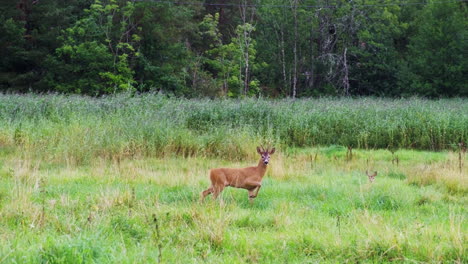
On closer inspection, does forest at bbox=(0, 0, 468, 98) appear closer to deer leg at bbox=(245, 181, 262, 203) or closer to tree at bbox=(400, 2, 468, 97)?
tree at bbox=(400, 2, 468, 97)

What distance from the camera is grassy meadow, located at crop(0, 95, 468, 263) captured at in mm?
4816

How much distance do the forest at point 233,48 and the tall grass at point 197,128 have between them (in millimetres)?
12789

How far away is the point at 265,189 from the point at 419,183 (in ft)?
9.06

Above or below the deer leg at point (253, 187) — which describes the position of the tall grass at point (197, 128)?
below

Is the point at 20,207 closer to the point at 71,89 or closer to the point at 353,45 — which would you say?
the point at 71,89

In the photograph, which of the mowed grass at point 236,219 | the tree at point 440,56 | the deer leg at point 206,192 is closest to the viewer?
the mowed grass at point 236,219

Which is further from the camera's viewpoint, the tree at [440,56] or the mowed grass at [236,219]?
the tree at [440,56]

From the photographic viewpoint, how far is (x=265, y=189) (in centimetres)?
817

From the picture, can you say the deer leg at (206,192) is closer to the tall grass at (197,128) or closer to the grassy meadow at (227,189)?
the grassy meadow at (227,189)

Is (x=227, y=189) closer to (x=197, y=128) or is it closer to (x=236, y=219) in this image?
(x=236, y=219)

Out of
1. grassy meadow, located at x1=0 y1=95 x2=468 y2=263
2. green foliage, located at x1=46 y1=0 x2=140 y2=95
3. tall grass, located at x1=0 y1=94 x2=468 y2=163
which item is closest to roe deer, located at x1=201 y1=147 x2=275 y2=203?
grassy meadow, located at x1=0 y1=95 x2=468 y2=263

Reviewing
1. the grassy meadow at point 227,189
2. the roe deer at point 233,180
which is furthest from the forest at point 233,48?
the roe deer at point 233,180

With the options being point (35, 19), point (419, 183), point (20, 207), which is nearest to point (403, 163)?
point (419, 183)

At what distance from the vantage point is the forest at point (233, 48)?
118ft
